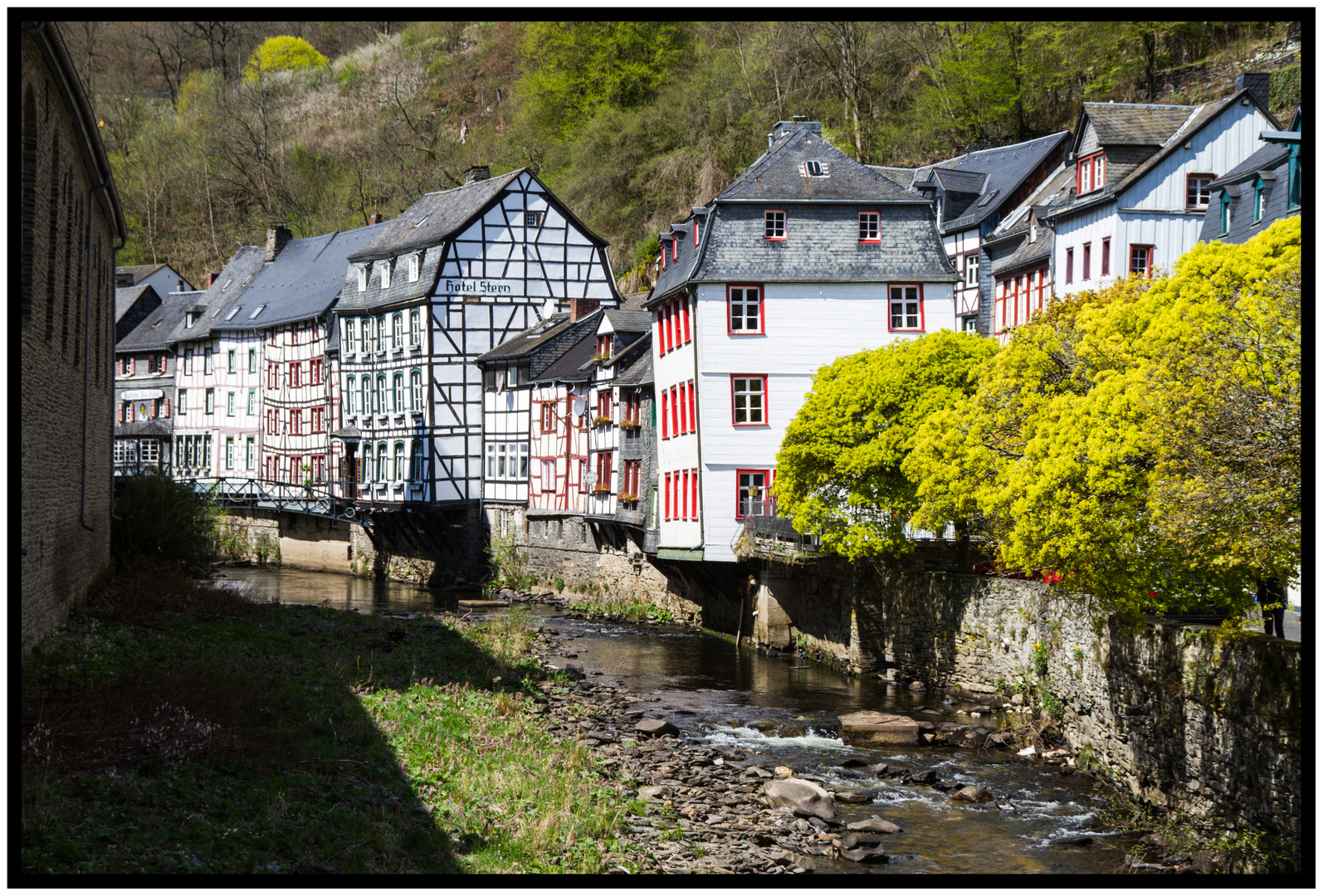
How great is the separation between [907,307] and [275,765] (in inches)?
917

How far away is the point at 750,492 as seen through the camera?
3375 cm

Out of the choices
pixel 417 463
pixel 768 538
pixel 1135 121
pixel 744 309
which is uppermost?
pixel 1135 121

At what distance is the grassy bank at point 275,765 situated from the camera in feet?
39.9

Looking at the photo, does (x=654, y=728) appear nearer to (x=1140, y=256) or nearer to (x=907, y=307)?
(x=907, y=307)

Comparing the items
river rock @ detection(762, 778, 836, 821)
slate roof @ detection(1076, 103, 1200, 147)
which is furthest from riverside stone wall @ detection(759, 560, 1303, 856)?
slate roof @ detection(1076, 103, 1200, 147)

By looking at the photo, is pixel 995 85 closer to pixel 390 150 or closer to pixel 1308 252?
pixel 390 150

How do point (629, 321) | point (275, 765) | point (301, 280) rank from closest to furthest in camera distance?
1. point (275, 765)
2. point (629, 321)
3. point (301, 280)

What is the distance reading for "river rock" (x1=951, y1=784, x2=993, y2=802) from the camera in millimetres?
17938

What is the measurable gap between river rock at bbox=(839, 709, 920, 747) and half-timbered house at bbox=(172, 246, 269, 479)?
48750mm

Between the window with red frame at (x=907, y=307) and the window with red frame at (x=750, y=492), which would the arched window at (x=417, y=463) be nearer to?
the window with red frame at (x=750, y=492)

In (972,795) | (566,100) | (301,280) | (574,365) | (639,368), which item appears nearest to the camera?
(972,795)

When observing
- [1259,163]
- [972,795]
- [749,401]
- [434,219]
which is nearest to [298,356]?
[434,219]

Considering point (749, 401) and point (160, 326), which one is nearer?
point (749, 401)

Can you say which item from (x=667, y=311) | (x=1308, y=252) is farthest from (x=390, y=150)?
(x=1308, y=252)
